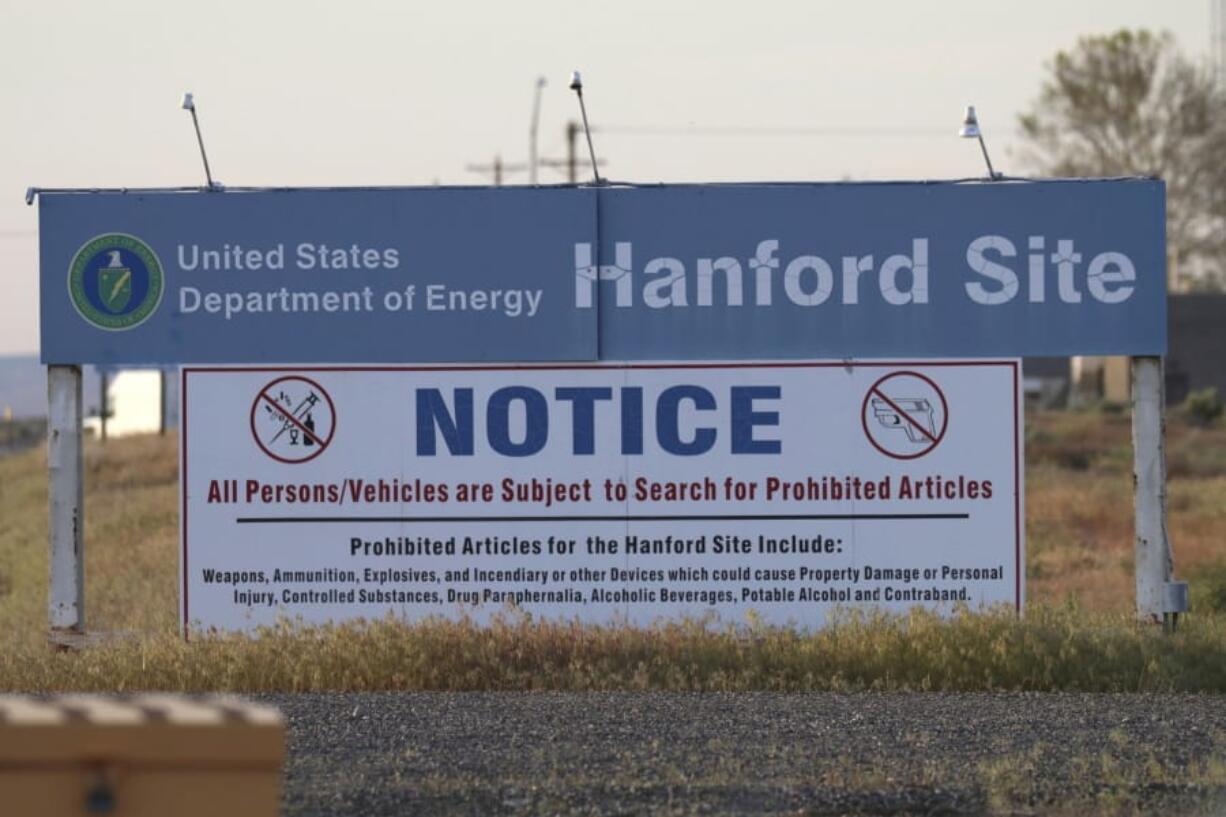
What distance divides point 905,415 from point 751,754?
204 inches

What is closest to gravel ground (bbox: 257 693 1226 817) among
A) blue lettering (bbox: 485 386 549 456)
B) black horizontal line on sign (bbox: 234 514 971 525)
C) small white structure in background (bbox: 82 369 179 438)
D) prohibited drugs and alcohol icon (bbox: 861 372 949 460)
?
black horizontal line on sign (bbox: 234 514 971 525)

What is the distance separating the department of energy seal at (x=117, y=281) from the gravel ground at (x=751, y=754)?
397 centimetres

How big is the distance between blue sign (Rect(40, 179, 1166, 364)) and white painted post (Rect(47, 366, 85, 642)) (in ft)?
1.37

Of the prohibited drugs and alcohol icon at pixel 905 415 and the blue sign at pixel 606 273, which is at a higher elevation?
the blue sign at pixel 606 273

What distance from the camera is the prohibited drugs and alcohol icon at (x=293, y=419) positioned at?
1540 centimetres

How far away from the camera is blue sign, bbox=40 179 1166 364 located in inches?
604

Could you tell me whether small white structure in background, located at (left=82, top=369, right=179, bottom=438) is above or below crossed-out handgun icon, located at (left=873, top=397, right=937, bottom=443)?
above

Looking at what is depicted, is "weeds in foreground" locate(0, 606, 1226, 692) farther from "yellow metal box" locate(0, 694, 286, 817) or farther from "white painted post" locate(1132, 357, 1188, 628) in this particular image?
"yellow metal box" locate(0, 694, 286, 817)

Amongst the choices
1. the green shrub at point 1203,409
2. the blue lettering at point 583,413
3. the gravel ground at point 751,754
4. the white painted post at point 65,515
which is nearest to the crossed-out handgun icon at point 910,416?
the blue lettering at point 583,413

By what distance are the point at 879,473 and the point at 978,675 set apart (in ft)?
6.86

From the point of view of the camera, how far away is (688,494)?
15211mm

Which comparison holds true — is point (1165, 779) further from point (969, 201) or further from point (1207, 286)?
point (1207, 286)

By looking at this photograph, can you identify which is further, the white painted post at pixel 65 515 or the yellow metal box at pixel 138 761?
the white painted post at pixel 65 515

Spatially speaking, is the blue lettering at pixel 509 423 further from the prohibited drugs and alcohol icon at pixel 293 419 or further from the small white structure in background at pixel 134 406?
the small white structure in background at pixel 134 406
